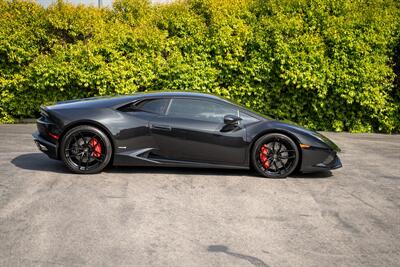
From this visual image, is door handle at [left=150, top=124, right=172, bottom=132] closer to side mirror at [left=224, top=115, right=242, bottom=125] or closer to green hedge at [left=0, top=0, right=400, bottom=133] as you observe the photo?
side mirror at [left=224, top=115, right=242, bottom=125]

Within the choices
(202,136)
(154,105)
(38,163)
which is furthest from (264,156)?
(38,163)

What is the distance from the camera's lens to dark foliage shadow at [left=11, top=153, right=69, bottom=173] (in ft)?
26.6

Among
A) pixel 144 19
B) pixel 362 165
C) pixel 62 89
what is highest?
pixel 144 19

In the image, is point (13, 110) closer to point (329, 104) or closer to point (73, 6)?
point (73, 6)

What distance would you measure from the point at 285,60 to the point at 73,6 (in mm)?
5326

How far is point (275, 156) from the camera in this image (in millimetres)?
8172

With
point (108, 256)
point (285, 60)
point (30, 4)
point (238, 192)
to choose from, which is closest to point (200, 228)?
point (108, 256)

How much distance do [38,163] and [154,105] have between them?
1961 millimetres

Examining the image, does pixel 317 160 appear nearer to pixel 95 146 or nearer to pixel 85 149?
pixel 95 146

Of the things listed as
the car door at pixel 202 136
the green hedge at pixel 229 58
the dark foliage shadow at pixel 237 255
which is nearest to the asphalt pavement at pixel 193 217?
the dark foliage shadow at pixel 237 255

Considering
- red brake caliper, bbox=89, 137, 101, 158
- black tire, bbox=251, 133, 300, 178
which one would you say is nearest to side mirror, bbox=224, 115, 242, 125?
black tire, bbox=251, 133, 300, 178

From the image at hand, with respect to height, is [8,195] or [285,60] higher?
[285,60]

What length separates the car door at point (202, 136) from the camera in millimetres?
7996

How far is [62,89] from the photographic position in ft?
42.0
